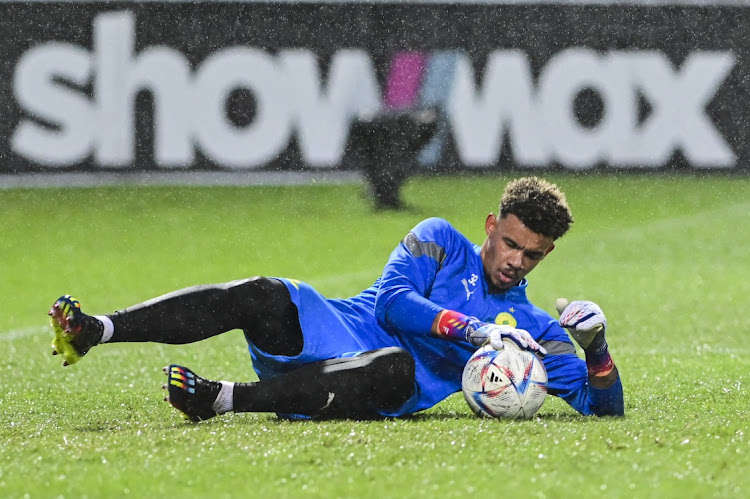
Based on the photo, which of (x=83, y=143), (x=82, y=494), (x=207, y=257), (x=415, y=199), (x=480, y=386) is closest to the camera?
(x=82, y=494)

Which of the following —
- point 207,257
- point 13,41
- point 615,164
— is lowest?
point 207,257

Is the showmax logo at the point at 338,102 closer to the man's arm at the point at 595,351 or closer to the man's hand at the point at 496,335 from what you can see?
the man's arm at the point at 595,351

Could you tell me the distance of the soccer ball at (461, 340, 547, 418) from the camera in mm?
4863

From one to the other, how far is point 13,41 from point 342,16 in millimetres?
4391

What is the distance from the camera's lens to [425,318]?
193 inches

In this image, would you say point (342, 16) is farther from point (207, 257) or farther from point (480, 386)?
point (480, 386)

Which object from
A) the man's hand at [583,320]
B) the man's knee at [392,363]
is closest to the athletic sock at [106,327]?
the man's knee at [392,363]

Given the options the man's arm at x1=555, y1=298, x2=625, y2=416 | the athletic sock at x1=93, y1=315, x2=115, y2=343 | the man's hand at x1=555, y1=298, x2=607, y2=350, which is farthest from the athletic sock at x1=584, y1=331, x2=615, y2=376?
the athletic sock at x1=93, y1=315, x2=115, y2=343

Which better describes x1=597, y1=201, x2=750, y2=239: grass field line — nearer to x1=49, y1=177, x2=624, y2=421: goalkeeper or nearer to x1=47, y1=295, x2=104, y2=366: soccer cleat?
x1=49, y1=177, x2=624, y2=421: goalkeeper

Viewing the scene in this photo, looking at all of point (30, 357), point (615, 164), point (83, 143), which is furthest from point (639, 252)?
point (30, 357)

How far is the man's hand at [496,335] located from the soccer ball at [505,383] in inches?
2.7

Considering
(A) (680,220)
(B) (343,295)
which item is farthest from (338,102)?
(B) (343,295)

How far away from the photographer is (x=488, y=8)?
16719 mm

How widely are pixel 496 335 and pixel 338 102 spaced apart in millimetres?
11943
